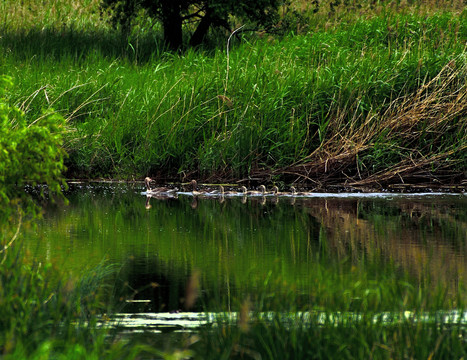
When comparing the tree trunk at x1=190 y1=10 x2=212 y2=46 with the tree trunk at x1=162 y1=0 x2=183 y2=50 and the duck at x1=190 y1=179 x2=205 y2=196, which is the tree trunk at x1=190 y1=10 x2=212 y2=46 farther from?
the duck at x1=190 y1=179 x2=205 y2=196

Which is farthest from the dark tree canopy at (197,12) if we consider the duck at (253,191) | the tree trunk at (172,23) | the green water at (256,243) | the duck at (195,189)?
the green water at (256,243)

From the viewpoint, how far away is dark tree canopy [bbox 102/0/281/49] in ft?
71.2

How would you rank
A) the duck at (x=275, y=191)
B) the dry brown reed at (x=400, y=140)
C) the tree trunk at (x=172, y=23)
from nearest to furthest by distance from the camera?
the duck at (x=275, y=191) → the dry brown reed at (x=400, y=140) → the tree trunk at (x=172, y=23)

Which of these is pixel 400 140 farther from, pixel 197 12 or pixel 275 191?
pixel 197 12

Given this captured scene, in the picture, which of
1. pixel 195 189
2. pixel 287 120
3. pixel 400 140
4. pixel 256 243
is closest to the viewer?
pixel 256 243

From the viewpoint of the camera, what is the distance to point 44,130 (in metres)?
5.60

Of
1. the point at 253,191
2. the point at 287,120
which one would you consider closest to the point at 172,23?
the point at 287,120

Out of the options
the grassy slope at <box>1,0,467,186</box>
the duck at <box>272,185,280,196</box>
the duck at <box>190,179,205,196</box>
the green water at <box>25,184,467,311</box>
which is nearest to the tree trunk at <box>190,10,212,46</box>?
the grassy slope at <box>1,0,467,186</box>

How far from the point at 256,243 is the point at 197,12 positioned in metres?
14.5

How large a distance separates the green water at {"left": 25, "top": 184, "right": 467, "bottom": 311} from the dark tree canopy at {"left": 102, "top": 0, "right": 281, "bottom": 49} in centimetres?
906

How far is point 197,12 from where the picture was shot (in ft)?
75.2

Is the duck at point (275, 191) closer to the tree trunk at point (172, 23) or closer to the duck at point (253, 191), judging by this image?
the duck at point (253, 191)

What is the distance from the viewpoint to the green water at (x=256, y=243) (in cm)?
686

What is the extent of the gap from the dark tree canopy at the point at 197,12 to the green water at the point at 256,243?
9.06 metres
